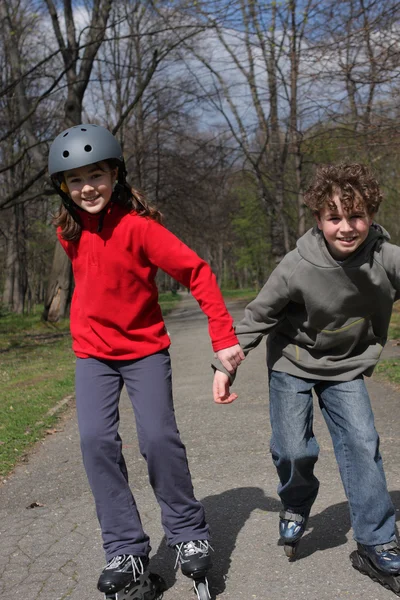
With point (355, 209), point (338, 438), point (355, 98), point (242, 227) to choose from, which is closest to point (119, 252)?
point (355, 209)

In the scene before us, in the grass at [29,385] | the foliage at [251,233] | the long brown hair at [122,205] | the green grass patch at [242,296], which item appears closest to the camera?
the long brown hair at [122,205]

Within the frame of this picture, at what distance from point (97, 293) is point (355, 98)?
29.3 ft

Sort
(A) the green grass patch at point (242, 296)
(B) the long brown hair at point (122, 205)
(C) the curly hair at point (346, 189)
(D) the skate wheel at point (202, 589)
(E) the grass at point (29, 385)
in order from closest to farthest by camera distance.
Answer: (D) the skate wheel at point (202, 589), (C) the curly hair at point (346, 189), (B) the long brown hair at point (122, 205), (E) the grass at point (29, 385), (A) the green grass patch at point (242, 296)

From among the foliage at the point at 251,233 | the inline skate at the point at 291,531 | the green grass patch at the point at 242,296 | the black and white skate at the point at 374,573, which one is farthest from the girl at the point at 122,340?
the green grass patch at the point at 242,296

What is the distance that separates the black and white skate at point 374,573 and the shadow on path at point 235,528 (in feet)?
0.89

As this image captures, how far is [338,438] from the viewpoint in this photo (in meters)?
3.33

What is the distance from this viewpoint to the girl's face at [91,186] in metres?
3.35

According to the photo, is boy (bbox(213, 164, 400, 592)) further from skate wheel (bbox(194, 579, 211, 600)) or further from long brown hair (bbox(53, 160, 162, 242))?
long brown hair (bbox(53, 160, 162, 242))

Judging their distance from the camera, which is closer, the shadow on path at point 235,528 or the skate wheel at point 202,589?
the skate wheel at point 202,589

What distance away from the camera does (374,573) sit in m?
3.12

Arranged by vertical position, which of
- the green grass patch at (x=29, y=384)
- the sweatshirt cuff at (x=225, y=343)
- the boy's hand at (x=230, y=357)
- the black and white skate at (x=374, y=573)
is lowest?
the green grass patch at (x=29, y=384)

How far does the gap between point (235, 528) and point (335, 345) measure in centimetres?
118

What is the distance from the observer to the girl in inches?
123

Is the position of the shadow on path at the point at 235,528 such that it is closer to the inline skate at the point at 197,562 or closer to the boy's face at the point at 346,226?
the inline skate at the point at 197,562
